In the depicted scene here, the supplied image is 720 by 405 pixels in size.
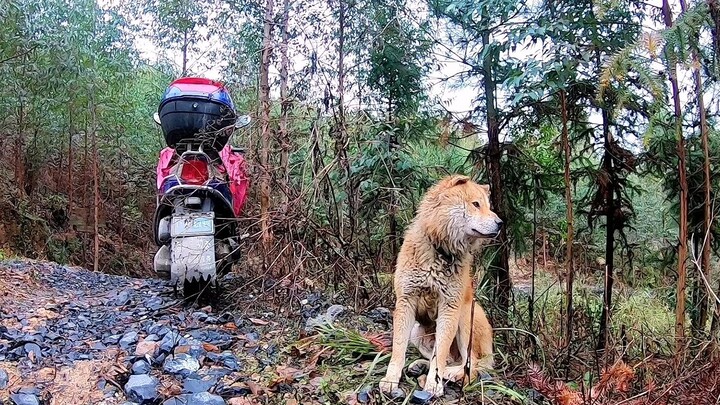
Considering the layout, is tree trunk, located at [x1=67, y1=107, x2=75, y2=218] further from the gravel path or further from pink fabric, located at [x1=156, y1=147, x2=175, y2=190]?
pink fabric, located at [x1=156, y1=147, x2=175, y2=190]

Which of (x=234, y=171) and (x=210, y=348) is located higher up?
(x=234, y=171)

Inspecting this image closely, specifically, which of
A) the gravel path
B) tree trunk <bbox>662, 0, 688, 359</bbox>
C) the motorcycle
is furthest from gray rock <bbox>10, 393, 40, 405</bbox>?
tree trunk <bbox>662, 0, 688, 359</bbox>

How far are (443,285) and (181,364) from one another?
4.76 feet

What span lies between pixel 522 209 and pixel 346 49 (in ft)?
9.49

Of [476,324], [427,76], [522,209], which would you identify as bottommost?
[476,324]

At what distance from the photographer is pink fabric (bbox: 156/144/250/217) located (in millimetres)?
4125

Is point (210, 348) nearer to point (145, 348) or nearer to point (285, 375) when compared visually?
point (145, 348)

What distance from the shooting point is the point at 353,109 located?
430 centimetres

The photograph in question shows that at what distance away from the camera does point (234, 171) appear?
4125mm

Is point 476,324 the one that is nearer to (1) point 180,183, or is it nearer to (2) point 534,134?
(1) point 180,183

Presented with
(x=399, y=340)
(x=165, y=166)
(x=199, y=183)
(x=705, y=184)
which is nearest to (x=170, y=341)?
(x=399, y=340)

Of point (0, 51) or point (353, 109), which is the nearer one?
point (353, 109)

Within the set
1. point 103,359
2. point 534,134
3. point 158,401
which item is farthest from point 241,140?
point 534,134

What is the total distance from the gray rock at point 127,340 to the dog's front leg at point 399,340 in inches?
61.3
